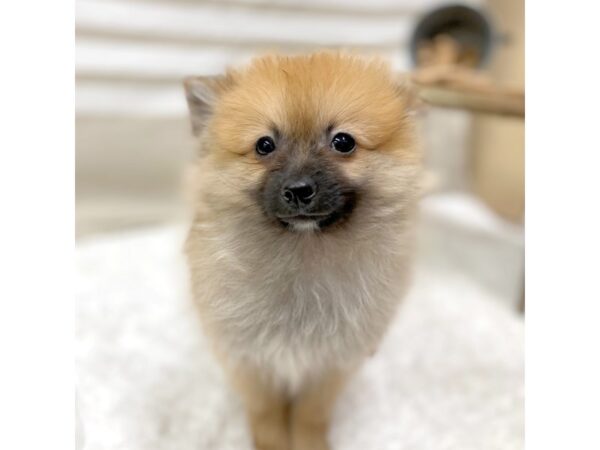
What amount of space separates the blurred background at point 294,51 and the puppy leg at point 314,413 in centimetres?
88

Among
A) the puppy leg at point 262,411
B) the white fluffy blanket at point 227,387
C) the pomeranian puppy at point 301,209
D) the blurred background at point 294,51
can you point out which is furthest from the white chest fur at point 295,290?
the blurred background at point 294,51

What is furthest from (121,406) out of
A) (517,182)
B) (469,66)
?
(517,182)

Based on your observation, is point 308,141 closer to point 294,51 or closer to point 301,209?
point 301,209

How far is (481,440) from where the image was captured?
1.27 meters

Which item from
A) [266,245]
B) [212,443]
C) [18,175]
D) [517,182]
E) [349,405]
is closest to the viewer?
[18,175]

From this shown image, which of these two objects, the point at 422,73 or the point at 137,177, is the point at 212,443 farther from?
the point at 137,177

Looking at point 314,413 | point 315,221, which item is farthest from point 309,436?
point 315,221

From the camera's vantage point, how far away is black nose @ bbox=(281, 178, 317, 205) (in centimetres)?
96

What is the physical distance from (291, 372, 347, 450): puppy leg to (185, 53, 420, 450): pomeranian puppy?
0.08 metres

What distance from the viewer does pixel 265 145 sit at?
40.5 inches

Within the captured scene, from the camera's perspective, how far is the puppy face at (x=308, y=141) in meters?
0.99

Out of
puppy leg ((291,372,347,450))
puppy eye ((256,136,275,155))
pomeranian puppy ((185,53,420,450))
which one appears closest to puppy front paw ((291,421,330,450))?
puppy leg ((291,372,347,450))

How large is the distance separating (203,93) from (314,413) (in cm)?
69
